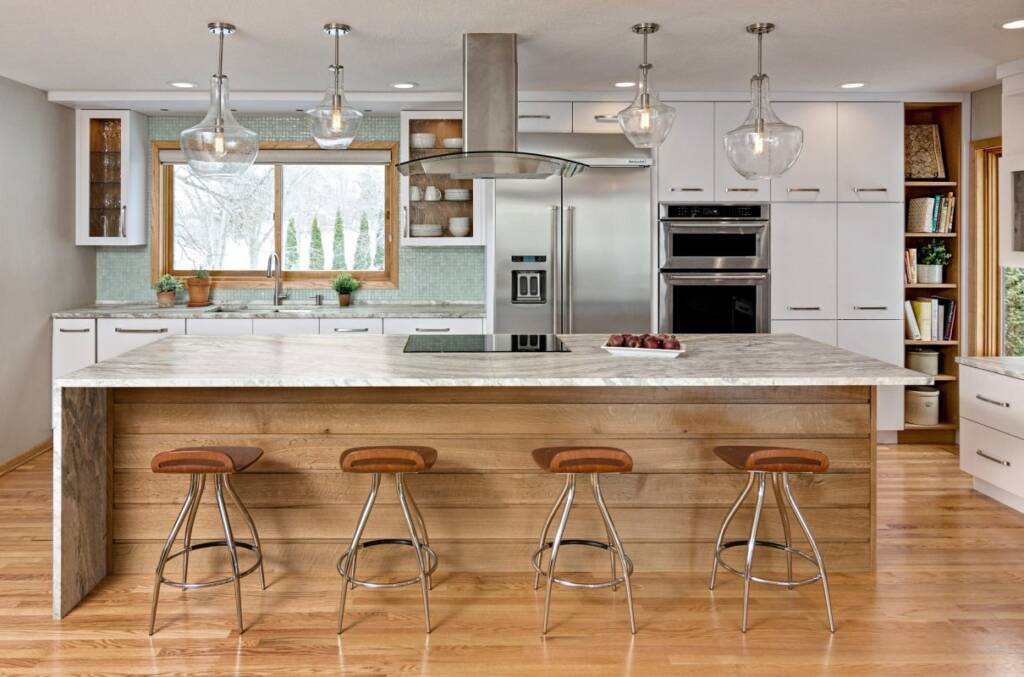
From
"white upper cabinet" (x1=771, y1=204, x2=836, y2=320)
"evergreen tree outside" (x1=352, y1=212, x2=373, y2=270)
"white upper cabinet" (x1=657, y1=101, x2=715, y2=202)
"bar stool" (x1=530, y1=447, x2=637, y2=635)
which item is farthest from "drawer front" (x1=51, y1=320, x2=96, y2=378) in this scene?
"white upper cabinet" (x1=771, y1=204, x2=836, y2=320)

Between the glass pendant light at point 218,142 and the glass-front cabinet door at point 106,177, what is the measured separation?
107 inches

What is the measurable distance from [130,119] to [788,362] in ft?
15.6

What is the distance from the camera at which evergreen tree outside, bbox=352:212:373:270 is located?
6.58 m

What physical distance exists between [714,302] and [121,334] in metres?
3.82

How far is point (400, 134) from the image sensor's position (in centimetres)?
633

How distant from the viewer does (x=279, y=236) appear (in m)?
6.54

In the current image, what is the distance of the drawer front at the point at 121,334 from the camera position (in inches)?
228

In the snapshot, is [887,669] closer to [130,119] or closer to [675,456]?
[675,456]

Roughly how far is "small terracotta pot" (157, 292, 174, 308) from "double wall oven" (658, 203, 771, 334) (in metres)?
3.35

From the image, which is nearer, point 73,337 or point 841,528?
point 841,528

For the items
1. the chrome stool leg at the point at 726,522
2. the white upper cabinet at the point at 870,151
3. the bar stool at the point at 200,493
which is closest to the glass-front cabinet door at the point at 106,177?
the bar stool at the point at 200,493

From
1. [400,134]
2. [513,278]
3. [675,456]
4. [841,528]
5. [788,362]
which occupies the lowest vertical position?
[841,528]

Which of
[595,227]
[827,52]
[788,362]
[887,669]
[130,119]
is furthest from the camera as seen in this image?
[130,119]

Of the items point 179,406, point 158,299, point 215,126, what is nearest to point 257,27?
point 215,126
